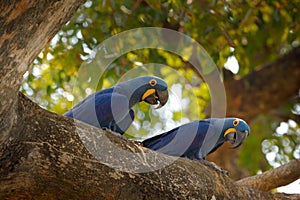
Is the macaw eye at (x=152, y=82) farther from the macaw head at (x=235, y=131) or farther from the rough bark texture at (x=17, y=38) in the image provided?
the rough bark texture at (x=17, y=38)

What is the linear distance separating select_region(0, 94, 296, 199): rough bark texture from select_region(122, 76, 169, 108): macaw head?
154 centimetres

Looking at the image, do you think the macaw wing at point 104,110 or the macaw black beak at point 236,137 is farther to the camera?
the macaw black beak at point 236,137

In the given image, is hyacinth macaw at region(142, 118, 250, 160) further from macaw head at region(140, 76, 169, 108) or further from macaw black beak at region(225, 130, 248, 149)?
macaw head at region(140, 76, 169, 108)

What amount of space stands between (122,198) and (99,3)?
3816mm

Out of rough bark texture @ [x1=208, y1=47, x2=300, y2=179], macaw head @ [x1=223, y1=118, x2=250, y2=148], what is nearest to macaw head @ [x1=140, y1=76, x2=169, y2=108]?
macaw head @ [x1=223, y1=118, x2=250, y2=148]

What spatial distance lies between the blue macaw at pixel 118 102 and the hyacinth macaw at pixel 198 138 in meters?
0.34

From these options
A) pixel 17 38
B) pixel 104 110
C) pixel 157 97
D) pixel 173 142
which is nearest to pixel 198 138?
pixel 173 142

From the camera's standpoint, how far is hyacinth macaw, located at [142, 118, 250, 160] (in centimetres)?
543

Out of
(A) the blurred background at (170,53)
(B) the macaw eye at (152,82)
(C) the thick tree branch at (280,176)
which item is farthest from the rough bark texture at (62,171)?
(A) the blurred background at (170,53)

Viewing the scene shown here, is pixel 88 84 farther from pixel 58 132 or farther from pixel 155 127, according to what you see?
pixel 58 132

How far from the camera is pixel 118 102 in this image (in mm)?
5281

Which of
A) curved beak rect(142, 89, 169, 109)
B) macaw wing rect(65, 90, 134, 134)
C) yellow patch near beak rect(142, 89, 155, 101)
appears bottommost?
macaw wing rect(65, 90, 134, 134)

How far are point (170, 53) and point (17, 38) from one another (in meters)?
4.57

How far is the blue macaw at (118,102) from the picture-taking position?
17.1 feet
